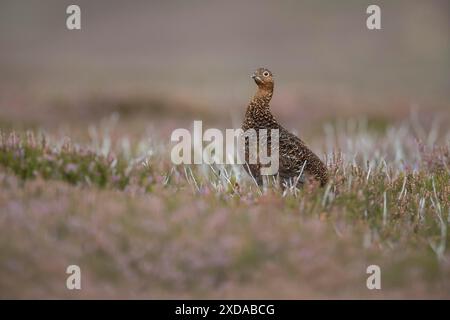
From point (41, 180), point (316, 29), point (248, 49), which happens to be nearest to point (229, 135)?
point (41, 180)

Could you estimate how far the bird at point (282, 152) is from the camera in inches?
249

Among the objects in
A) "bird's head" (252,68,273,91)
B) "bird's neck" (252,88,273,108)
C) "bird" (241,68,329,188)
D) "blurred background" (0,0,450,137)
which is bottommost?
"bird" (241,68,329,188)

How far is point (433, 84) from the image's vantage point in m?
25.2

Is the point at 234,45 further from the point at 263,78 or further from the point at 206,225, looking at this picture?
the point at 206,225

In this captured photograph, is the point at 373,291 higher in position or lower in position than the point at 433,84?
lower

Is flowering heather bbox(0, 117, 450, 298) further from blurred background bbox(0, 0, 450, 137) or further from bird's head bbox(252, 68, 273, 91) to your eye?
blurred background bbox(0, 0, 450, 137)

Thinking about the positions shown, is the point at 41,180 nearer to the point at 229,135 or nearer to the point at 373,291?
the point at 373,291

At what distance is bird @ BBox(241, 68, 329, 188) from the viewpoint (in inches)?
249

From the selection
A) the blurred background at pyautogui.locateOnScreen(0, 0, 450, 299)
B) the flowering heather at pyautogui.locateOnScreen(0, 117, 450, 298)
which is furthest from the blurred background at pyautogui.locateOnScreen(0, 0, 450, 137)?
the flowering heather at pyautogui.locateOnScreen(0, 117, 450, 298)

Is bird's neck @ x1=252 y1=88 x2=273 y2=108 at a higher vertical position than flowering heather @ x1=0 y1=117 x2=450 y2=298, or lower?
higher

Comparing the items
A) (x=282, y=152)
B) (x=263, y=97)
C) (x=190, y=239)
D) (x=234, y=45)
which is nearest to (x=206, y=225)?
(x=190, y=239)

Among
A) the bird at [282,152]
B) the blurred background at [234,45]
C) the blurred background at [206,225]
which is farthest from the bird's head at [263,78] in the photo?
the blurred background at [234,45]

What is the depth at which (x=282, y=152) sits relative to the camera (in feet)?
20.8

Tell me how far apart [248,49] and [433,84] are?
7478mm
